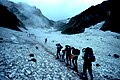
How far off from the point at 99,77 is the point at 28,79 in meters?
6.59

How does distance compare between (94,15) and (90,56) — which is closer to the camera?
(90,56)

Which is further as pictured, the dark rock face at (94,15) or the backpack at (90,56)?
the dark rock face at (94,15)

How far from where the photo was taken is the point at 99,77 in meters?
13.1

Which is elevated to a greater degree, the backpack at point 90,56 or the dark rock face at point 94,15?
the dark rock face at point 94,15

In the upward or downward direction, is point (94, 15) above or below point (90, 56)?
above

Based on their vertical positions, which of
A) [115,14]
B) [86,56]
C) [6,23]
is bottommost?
[86,56]

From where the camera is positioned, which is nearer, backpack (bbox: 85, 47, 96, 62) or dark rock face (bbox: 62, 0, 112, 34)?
backpack (bbox: 85, 47, 96, 62)

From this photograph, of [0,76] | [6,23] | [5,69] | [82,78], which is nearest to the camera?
[0,76]

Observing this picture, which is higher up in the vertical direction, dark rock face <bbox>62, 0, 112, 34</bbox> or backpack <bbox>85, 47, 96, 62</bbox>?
dark rock face <bbox>62, 0, 112, 34</bbox>

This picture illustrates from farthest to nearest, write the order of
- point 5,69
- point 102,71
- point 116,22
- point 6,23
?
point 6,23
point 116,22
point 102,71
point 5,69

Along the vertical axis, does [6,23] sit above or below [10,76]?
above

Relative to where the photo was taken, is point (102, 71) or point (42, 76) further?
point (102, 71)

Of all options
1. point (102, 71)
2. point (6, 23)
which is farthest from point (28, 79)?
point (6, 23)

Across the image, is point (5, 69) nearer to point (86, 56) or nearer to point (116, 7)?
point (86, 56)
